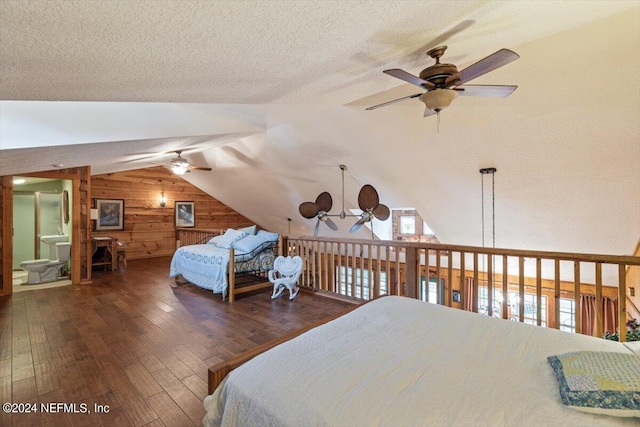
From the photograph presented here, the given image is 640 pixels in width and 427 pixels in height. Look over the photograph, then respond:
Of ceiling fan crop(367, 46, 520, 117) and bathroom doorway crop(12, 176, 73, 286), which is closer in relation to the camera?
ceiling fan crop(367, 46, 520, 117)

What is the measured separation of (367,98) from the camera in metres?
3.31

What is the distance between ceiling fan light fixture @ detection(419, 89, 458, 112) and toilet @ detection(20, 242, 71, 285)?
6.71 meters

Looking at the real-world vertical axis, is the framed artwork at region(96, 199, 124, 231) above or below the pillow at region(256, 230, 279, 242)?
above

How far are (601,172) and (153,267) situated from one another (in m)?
8.17

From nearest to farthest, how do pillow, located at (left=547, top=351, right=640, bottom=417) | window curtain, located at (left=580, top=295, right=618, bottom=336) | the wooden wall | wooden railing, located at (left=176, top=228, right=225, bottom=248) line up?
pillow, located at (left=547, top=351, right=640, bottom=417), window curtain, located at (left=580, top=295, right=618, bottom=336), wooden railing, located at (left=176, top=228, right=225, bottom=248), the wooden wall

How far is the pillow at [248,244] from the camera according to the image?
434 centimetres

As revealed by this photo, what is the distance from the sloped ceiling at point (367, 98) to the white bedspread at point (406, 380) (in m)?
1.36

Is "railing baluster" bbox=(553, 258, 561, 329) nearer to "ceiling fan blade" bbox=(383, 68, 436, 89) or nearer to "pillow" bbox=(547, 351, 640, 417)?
"pillow" bbox=(547, 351, 640, 417)

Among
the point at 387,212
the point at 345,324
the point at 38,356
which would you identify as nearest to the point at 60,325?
the point at 38,356

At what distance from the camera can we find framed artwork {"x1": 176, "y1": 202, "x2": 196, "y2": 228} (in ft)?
28.0

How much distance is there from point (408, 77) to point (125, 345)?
3.32 metres

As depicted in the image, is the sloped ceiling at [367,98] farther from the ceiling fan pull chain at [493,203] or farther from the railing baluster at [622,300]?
the railing baluster at [622,300]

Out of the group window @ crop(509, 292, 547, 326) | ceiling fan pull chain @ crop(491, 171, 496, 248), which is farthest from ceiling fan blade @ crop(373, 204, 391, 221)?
Answer: window @ crop(509, 292, 547, 326)

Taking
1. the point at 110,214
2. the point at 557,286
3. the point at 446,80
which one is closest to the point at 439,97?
the point at 446,80
